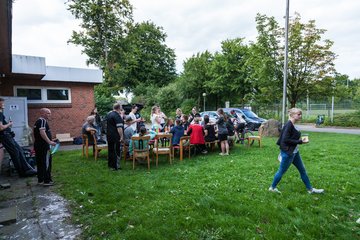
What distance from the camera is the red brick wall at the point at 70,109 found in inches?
467

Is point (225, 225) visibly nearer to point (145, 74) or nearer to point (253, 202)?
point (253, 202)

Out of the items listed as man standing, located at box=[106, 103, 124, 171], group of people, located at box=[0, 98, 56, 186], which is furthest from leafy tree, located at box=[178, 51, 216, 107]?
group of people, located at box=[0, 98, 56, 186]

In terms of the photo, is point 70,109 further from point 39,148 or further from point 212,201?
point 212,201

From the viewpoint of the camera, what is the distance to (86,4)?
82.5 feet

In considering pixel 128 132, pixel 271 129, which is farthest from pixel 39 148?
pixel 271 129

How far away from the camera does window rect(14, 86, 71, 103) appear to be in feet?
38.1

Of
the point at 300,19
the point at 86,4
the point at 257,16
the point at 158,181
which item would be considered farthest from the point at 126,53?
the point at 158,181

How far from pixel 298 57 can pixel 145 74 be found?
27.2m

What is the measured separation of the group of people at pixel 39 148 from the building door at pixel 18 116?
16.3 ft

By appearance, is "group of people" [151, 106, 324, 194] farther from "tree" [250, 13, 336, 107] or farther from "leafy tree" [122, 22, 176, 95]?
"leafy tree" [122, 22, 176, 95]

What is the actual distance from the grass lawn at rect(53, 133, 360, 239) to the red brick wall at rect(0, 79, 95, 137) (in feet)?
20.7

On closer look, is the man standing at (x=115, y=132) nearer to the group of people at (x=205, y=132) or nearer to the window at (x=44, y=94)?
the group of people at (x=205, y=132)

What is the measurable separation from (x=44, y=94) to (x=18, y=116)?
7.00ft

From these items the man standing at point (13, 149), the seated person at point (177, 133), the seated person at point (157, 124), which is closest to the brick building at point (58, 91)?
the man standing at point (13, 149)
